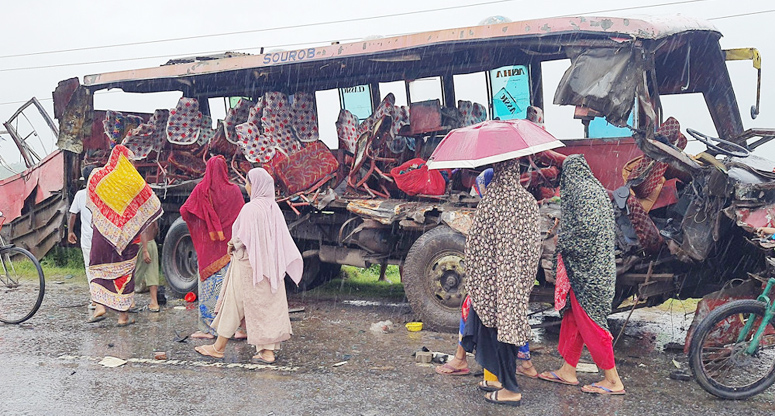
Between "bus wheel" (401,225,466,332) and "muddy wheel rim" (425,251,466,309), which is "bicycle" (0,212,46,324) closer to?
"bus wheel" (401,225,466,332)

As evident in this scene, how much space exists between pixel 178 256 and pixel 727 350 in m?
6.78

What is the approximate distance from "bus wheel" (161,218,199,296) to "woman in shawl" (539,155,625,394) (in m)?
5.71

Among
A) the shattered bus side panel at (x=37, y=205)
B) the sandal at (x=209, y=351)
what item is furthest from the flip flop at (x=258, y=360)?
the shattered bus side panel at (x=37, y=205)

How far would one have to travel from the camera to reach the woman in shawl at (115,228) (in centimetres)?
698

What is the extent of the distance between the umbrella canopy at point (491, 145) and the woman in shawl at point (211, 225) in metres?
2.39

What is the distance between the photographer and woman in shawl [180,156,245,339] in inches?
251

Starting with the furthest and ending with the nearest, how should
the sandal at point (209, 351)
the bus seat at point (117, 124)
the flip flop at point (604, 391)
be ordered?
the bus seat at point (117, 124) → the sandal at point (209, 351) → the flip flop at point (604, 391)

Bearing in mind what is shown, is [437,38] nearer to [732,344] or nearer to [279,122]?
[279,122]

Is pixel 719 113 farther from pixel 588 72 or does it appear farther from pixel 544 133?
pixel 544 133

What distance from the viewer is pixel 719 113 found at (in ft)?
23.9

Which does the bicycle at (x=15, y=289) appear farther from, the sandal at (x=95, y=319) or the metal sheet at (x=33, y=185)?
the metal sheet at (x=33, y=185)

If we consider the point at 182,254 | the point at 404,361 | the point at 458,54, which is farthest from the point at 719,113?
the point at 182,254

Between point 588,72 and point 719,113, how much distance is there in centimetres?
221

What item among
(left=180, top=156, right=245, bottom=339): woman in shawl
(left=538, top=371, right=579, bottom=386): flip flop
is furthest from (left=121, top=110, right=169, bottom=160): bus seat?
(left=538, top=371, right=579, bottom=386): flip flop
